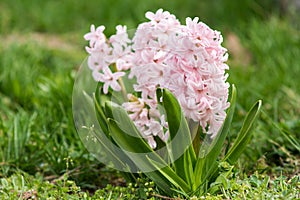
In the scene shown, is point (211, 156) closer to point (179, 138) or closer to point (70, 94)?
point (179, 138)

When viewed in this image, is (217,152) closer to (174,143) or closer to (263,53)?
(174,143)

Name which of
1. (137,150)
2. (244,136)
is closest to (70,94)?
(137,150)

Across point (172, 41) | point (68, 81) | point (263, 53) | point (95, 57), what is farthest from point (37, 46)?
point (172, 41)

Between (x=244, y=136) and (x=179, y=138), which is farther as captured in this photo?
(x=244, y=136)

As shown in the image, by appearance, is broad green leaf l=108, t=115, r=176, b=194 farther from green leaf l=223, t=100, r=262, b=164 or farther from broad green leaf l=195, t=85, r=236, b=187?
green leaf l=223, t=100, r=262, b=164

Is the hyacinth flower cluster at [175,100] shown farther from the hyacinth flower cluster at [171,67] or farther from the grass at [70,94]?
the grass at [70,94]

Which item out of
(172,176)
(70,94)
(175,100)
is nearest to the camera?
(175,100)

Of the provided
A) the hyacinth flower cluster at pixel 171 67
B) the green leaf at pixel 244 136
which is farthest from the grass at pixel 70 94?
the hyacinth flower cluster at pixel 171 67

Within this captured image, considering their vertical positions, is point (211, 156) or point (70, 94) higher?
point (70, 94)
